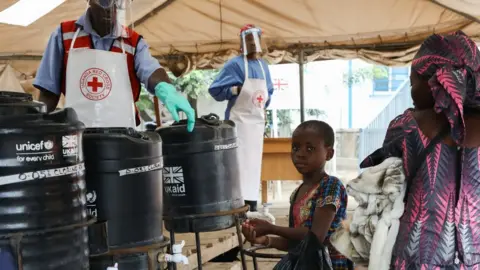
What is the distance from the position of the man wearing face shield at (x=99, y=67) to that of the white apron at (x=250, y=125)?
246 cm

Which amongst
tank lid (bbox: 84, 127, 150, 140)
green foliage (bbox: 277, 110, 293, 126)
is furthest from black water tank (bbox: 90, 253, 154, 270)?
green foliage (bbox: 277, 110, 293, 126)

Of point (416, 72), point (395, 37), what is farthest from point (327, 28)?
point (416, 72)

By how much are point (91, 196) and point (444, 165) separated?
1.16 meters

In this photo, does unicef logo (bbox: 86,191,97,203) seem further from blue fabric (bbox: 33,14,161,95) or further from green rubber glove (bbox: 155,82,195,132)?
blue fabric (bbox: 33,14,161,95)

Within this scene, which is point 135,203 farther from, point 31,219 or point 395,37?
point 395,37

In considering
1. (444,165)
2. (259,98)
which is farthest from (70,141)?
(259,98)

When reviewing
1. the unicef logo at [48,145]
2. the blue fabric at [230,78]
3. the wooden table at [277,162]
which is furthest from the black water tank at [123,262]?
the wooden table at [277,162]

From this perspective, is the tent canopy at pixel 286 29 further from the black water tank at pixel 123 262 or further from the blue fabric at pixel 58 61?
the black water tank at pixel 123 262

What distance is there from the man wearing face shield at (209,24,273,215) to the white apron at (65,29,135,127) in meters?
2.40

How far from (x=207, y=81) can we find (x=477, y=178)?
1321 cm

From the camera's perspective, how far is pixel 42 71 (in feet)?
9.71

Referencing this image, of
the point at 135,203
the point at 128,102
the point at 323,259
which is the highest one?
the point at 128,102

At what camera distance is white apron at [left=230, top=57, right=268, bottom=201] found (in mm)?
5410

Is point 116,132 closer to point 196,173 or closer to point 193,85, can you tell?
point 196,173
